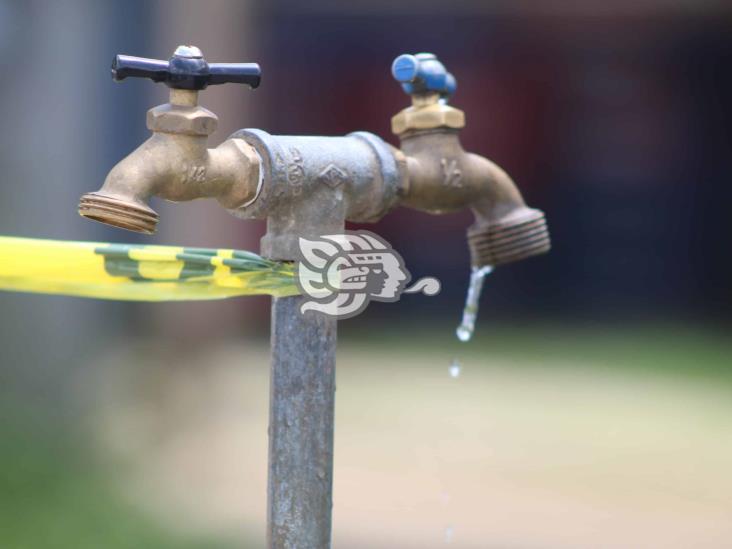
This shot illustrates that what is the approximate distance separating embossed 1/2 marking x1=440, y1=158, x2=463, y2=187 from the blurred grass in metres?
1.55

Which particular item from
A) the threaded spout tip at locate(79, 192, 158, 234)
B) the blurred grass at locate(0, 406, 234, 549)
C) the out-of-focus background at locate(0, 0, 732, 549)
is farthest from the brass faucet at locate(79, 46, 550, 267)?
the blurred grass at locate(0, 406, 234, 549)

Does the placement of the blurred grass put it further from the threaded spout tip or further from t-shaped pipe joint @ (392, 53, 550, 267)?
the threaded spout tip

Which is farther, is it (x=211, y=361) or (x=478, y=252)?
(x=211, y=361)

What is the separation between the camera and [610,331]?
18.5ft

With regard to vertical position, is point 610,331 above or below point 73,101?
below

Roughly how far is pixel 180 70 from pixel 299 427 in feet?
1.61

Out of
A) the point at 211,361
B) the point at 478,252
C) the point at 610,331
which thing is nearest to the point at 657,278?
the point at 610,331

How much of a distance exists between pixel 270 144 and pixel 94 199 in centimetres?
25

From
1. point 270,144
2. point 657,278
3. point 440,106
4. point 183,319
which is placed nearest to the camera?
point 270,144

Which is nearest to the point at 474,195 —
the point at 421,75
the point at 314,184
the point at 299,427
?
the point at 421,75

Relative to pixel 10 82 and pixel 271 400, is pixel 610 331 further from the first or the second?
pixel 271 400

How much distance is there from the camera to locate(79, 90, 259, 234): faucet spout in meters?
1.08

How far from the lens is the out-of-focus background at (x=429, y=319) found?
9.72 ft

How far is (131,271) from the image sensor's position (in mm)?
1283
